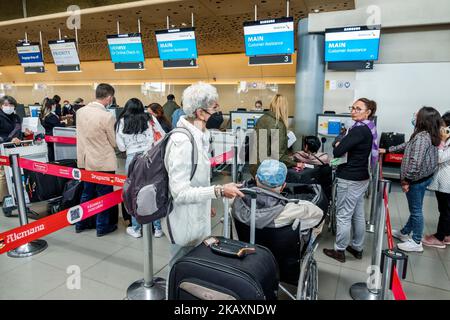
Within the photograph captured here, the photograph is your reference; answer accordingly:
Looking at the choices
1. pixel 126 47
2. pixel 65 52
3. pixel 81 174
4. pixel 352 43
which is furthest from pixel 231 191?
pixel 65 52

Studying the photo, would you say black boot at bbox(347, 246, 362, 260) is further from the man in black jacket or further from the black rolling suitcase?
the man in black jacket

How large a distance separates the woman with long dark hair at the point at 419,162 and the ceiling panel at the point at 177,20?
2.91 meters

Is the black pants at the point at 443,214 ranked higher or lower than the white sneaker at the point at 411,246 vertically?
higher

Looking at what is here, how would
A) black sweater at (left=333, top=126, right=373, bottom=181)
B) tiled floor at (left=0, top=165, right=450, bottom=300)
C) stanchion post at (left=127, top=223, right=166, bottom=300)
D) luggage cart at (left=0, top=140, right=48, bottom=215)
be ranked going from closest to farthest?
1. stanchion post at (left=127, top=223, right=166, bottom=300)
2. tiled floor at (left=0, top=165, right=450, bottom=300)
3. black sweater at (left=333, top=126, right=373, bottom=181)
4. luggage cart at (left=0, top=140, right=48, bottom=215)

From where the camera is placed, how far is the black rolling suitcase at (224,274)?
1.30m

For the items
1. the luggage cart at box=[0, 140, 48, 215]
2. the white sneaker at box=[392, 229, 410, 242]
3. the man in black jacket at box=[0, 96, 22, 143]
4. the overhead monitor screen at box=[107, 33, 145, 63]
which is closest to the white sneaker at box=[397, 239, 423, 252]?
the white sneaker at box=[392, 229, 410, 242]

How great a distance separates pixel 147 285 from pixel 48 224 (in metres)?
0.86

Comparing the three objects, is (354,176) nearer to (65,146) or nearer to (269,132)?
(269,132)

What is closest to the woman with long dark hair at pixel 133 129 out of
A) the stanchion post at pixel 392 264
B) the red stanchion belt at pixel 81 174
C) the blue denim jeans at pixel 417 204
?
the red stanchion belt at pixel 81 174

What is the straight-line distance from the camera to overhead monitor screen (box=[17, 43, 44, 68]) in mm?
7371

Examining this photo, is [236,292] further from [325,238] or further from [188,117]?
[325,238]

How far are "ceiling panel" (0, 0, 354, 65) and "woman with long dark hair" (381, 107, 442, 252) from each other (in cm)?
291

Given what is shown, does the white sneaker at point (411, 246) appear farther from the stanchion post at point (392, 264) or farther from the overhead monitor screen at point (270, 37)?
the overhead monitor screen at point (270, 37)

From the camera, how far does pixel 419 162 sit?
2846 mm
